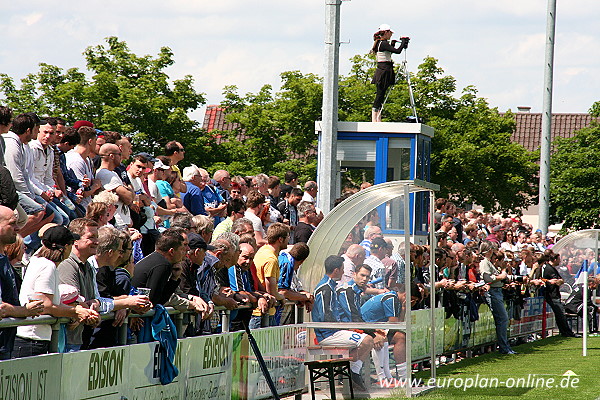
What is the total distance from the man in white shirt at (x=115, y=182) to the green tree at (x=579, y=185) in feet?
131

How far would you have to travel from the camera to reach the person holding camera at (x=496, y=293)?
21.0 m

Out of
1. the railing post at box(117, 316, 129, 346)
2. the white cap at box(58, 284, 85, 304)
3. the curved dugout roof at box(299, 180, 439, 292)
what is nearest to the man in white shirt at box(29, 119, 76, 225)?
the railing post at box(117, 316, 129, 346)

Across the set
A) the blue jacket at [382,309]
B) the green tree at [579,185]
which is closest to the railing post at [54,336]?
the blue jacket at [382,309]

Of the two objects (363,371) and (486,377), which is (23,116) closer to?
(363,371)

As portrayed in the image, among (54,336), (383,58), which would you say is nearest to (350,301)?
(54,336)

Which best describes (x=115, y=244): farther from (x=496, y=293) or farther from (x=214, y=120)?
(x=214, y=120)

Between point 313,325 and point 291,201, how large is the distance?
3291 mm

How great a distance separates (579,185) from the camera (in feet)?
163

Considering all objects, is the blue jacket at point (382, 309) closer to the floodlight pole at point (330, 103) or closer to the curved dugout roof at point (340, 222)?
the curved dugout roof at point (340, 222)

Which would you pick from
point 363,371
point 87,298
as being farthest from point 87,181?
point 363,371

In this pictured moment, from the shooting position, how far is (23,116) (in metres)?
10.1

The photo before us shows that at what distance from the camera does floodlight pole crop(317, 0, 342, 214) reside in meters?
16.2

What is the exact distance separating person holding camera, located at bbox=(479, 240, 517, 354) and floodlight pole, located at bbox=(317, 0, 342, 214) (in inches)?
216

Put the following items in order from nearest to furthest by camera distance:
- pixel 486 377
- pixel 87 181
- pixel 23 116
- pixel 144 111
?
pixel 23 116, pixel 87 181, pixel 486 377, pixel 144 111
